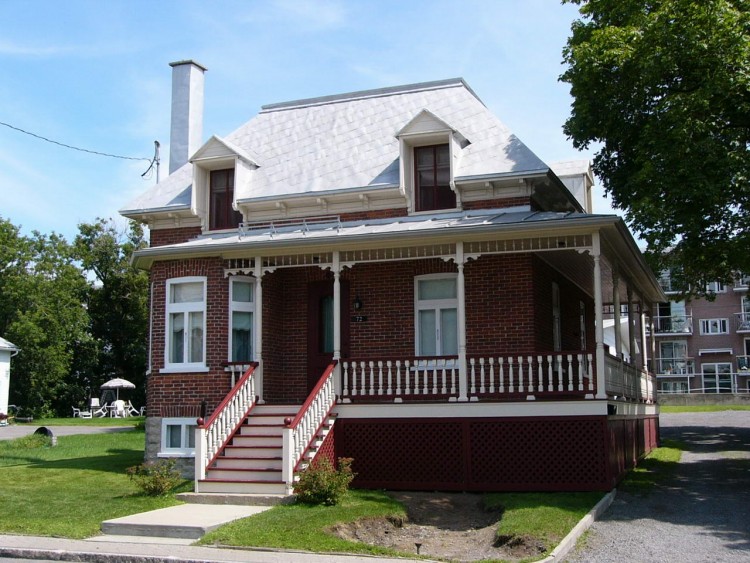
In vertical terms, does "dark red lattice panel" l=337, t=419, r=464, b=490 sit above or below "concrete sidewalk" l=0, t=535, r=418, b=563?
above

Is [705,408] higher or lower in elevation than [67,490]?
lower

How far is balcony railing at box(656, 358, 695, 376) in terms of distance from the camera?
62531mm

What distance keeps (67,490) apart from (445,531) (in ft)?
23.8

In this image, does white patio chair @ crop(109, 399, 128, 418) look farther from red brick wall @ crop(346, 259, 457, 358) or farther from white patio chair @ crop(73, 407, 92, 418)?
red brick wall @ crop(346, 259, 457, 358)

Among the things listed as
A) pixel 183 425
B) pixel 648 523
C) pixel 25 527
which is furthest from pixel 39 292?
pixel 648 523

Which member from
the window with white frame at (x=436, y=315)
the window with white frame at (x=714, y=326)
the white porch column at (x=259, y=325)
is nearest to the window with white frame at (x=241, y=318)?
the white porch column at (x=259, y=325)

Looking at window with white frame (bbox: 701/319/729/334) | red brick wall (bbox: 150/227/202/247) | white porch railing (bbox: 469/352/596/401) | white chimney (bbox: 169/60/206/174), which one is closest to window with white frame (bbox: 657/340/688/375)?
window with white frame (bbox: 701/319/729/334)

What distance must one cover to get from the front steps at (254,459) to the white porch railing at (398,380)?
1103 mm

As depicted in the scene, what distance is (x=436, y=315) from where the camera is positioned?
17.3 m

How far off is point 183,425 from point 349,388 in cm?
384

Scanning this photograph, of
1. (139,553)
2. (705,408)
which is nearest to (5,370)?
(139,553)

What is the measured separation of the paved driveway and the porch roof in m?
4.70

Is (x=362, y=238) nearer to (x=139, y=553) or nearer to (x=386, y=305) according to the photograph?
(x=386, y=305)

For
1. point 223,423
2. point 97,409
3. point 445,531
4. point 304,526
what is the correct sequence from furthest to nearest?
point 97,409 < point 223,423 < point 445,531 < point 304,526
